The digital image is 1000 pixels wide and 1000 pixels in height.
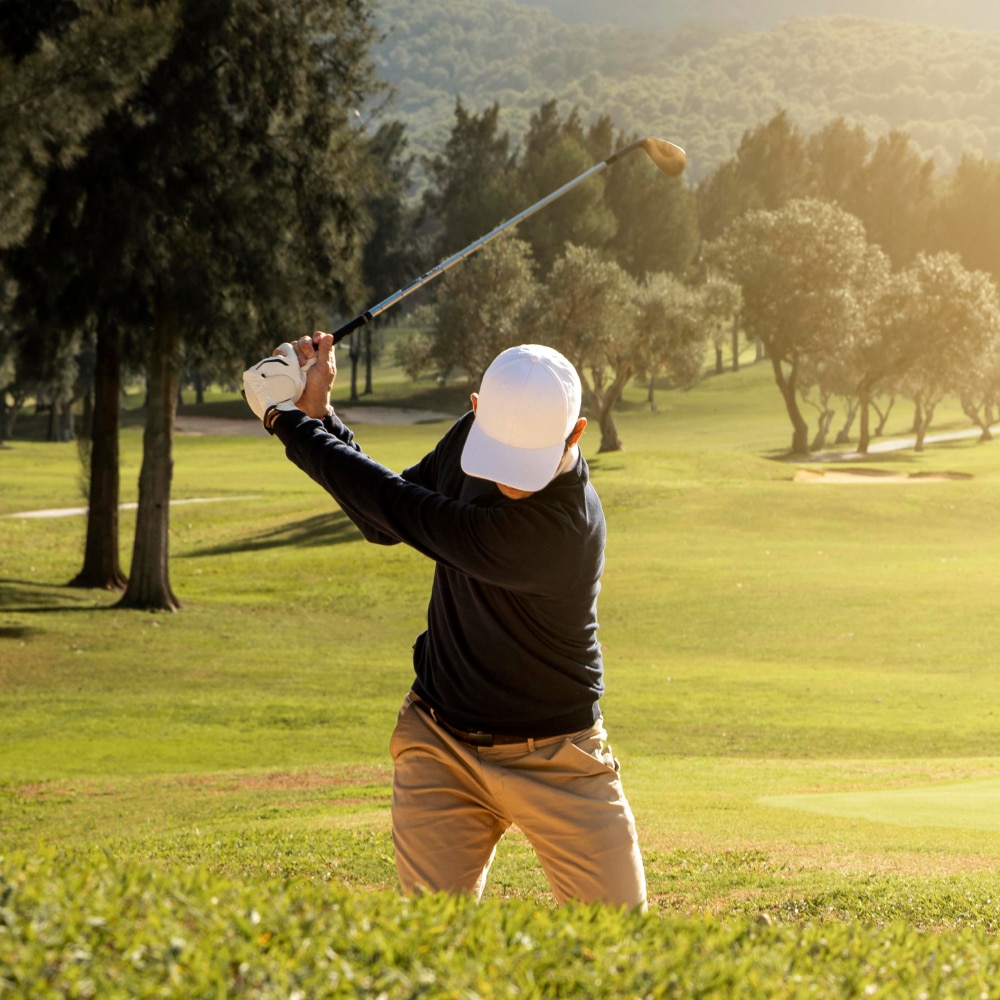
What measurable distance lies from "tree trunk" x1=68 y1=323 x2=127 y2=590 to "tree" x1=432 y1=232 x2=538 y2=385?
2096cm

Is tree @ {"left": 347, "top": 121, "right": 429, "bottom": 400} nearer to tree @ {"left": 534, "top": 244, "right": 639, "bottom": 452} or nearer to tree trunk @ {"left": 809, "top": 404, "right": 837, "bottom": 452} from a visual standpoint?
tree trunk @ {"left": 809, "top": 404, "right": 837, "bottom": 452}

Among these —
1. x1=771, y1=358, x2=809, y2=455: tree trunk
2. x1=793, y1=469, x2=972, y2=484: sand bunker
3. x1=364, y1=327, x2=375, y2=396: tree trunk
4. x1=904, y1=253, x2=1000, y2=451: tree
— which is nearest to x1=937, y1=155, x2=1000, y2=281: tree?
x1=364, y1=327, x2=375, y2=396: tree trunk

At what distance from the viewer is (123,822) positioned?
1080 centimetres

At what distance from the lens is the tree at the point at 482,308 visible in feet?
153

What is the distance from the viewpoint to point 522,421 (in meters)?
4.61

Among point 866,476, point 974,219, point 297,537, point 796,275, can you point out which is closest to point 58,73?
point 297,537

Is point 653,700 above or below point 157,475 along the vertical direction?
below

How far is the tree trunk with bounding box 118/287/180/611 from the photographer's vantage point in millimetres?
23406

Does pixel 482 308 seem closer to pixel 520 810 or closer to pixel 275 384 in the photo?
pixel 275 384

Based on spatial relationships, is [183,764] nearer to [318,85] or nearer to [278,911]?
[278,911]

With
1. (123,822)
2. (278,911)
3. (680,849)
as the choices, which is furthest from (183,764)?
(278,911)

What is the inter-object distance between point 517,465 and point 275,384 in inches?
41.8

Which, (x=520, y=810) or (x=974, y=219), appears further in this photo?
(x=974, y=219)

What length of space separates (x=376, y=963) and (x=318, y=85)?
2210 centimetres
